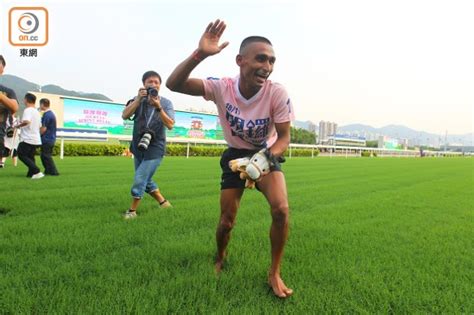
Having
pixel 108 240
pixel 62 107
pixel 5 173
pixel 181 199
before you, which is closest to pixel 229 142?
pixel 108 240

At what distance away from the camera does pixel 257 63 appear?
3027mm

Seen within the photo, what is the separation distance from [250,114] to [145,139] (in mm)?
2694

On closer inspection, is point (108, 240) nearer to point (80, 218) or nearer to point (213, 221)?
point (80, 218)

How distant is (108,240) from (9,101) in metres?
2.38

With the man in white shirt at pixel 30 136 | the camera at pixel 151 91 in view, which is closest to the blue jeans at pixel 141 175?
the camera at pixel 151 91

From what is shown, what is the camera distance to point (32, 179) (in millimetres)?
9266

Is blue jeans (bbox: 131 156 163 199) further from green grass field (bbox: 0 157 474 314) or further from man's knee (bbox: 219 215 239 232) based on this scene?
man's knee (bbox: 219 215 239 232)

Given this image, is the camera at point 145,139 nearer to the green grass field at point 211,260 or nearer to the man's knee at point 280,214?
the green grass field at point 211,260

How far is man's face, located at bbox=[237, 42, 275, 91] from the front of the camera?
9.89 ft

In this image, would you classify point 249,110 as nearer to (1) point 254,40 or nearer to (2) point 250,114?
(2) point 250,114

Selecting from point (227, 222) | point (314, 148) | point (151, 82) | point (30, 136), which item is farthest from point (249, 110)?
point (314, 148)

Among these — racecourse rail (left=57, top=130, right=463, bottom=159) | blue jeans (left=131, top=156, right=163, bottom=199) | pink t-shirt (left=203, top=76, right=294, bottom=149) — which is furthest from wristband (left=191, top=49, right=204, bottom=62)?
racecourse rail (left=57, top=130, right=463, bottom=159)

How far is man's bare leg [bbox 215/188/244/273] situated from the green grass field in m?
0.21

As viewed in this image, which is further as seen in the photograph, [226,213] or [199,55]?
[226,213]
